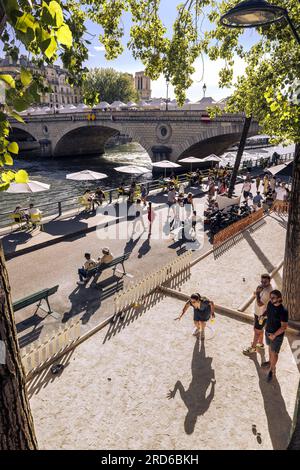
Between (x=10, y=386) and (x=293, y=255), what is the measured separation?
25.0 feet

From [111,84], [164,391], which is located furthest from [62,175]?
[111,84]

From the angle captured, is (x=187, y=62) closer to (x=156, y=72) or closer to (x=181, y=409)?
(x=156, y=72)

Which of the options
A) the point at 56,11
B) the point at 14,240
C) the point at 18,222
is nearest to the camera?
the point at 56,11

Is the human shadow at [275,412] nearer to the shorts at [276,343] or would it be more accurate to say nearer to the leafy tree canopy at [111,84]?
the shorts at [276,343]

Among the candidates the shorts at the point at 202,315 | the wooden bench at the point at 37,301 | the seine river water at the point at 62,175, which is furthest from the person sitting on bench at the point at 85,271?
the seine river water at the point at 62,175

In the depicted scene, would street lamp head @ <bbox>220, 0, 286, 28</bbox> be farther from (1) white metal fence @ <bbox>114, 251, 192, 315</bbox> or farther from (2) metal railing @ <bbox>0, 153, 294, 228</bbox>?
(2) metal railing @ <bbox>0, 153, 294, 228</bbox>

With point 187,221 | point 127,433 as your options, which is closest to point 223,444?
point 127,433

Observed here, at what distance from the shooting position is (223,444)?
5598mm

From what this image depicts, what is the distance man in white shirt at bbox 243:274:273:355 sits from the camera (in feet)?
25.1

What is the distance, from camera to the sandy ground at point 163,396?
18.8ft

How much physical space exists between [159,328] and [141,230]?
8.93 metres

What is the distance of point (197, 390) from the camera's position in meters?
6.77

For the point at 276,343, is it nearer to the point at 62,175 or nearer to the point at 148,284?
the point at 148,284

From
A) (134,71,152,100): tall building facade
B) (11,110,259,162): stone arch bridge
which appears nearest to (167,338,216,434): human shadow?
(11,110,259,162): stone arch bridge
